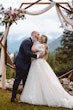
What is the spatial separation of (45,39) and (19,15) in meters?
1.93

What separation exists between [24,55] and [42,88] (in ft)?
2.76

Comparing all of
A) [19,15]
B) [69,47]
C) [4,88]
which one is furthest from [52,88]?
[69,47]

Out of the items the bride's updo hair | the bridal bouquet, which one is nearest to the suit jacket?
the bride's updo hair

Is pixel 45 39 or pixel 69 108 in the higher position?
pixel 45 39

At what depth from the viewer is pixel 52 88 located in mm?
8969

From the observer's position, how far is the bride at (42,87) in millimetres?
8852

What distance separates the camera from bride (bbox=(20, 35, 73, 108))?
885cm

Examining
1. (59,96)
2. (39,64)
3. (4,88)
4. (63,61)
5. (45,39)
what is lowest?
(63,61)

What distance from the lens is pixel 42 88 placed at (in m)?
8.95

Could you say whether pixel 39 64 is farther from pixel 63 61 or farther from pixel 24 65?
pixel 63 61

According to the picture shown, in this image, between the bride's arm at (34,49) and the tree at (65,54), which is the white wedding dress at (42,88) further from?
the tree at (65,54)

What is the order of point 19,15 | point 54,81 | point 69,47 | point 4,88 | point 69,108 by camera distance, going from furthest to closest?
point 69,47 < point 4,88 < point 19,15 < point 54,81 < point 69,108

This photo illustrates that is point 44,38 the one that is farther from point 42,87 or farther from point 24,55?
point 42,87

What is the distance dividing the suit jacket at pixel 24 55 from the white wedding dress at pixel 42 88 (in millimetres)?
206
